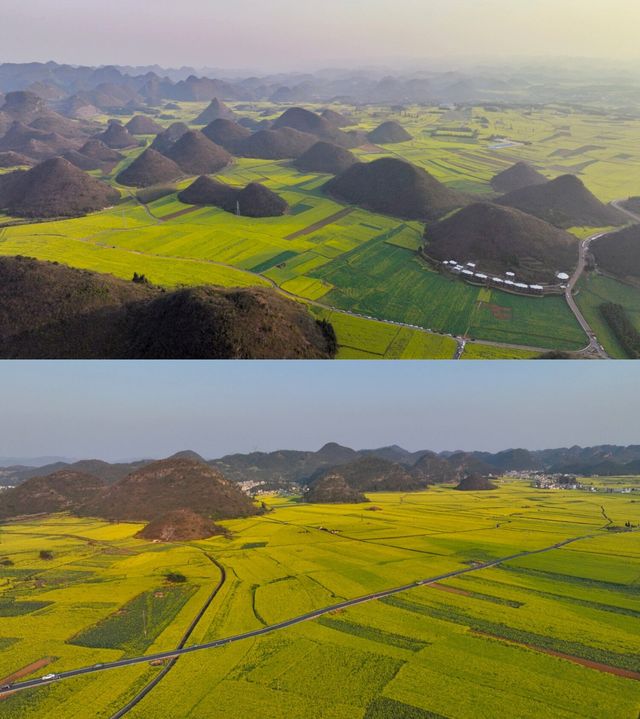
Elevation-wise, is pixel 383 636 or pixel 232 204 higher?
pixel 232 204

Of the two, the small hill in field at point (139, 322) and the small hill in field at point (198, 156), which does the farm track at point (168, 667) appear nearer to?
the small hill in field at point (139, 322)

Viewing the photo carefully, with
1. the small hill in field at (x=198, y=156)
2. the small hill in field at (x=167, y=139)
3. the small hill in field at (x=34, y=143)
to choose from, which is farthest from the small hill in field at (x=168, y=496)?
the small hill in field at (x=34, y=143)

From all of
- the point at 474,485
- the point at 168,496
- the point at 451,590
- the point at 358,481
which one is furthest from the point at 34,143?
the point at 451,590

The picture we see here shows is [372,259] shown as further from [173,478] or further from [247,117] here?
[247,117]

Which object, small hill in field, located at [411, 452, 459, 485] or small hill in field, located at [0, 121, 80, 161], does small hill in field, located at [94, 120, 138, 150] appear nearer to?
small hill in field, located at [0, 121, 80, 161]

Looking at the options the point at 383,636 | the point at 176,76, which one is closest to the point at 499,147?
the point at 383,636

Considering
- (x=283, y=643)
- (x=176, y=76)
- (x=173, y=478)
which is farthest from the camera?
(x=176, y=76)
